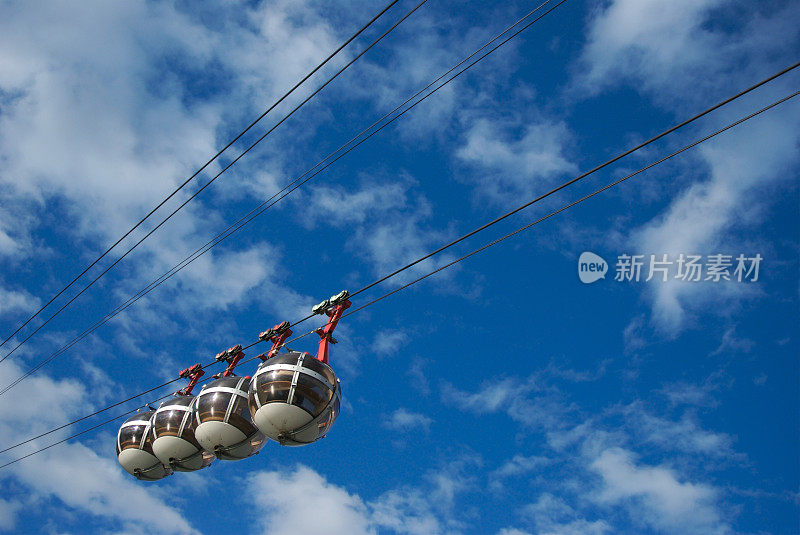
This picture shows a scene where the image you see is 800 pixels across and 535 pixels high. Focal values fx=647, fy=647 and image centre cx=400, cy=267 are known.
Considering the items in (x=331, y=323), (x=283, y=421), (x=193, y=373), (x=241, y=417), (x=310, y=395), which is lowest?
(x=283, y=421)

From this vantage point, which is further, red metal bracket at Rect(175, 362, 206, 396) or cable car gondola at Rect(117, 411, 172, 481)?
red metal bracket at Rect(175, 362, 206, 396)

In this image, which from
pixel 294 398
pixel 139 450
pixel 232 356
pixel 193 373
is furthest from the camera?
pixel 193 373

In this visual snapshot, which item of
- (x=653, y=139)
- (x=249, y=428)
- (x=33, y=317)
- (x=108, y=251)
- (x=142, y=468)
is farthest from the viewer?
(x=33, y=317)

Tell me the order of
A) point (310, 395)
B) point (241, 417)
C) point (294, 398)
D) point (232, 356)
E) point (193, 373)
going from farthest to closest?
1. point (193, 373)
2. point (232, 356)
3. point (241, 417)
4. point (310, 395)
5. point (294, 398)

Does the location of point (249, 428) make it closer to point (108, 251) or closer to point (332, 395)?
point (332, 395)

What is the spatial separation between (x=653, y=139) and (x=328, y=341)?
276 inches

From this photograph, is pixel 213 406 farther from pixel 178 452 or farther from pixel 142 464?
pixel 142 464

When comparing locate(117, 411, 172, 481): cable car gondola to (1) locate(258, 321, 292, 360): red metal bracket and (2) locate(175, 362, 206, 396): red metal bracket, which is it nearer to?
(2) locate(175, 362, 206, 396): red metal bracket

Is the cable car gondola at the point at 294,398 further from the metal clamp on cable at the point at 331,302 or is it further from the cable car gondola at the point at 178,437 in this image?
the cable car gondola at the point at 178,437

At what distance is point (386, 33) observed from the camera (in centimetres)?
1063

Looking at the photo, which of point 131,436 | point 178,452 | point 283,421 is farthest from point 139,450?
point 283,421

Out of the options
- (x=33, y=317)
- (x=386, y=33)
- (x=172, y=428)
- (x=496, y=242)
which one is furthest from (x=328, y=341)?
(x=33, y=317)

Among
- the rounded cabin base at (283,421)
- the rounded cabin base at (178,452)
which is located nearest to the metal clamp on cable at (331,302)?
the rounded cabin base at (283,421)

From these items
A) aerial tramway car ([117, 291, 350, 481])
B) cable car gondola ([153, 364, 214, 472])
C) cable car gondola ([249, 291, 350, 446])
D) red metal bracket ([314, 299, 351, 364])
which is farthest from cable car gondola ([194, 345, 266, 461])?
red metal bracket ([314, 299, 351, 364])
